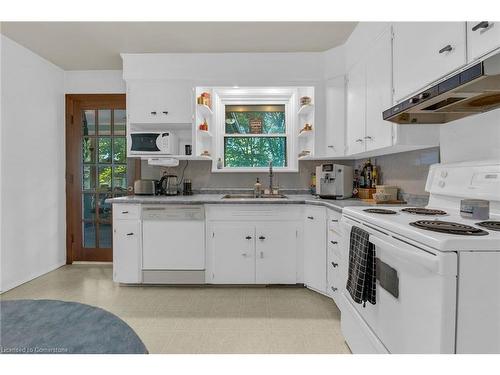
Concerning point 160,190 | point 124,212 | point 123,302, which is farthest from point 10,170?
point 123,302

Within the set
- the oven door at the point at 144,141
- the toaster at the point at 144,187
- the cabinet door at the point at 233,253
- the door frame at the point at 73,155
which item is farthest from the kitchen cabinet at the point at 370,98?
the door frame at the point at 73,155

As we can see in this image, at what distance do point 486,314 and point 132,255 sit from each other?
2.70 meters

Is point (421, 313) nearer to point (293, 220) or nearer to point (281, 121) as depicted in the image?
point (293, 220)

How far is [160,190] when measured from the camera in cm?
319

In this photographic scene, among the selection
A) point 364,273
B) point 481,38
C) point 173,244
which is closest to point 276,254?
point 173,244

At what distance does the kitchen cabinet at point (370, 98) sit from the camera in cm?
201

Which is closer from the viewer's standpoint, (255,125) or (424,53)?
(424,53)

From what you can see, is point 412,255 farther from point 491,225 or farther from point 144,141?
point 144,141

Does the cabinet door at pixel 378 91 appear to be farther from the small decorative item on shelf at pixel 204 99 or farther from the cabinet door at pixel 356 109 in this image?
the small decorative item on shelf at pixel 204 99

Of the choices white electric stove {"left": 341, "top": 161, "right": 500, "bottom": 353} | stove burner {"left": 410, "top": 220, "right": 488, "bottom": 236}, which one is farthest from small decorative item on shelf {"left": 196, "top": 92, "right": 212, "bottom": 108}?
stove burner {"left": 410, "top": 220, "right": 488, "bottom": 236}

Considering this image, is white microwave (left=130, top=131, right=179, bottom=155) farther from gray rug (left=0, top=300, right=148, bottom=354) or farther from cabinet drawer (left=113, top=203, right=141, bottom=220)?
gray rug (left=0, top=300, right=148, bottom=354)

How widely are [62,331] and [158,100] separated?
8.96 feet

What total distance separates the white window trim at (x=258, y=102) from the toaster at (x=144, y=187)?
73 cm

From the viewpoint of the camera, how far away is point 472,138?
1.64 meters
